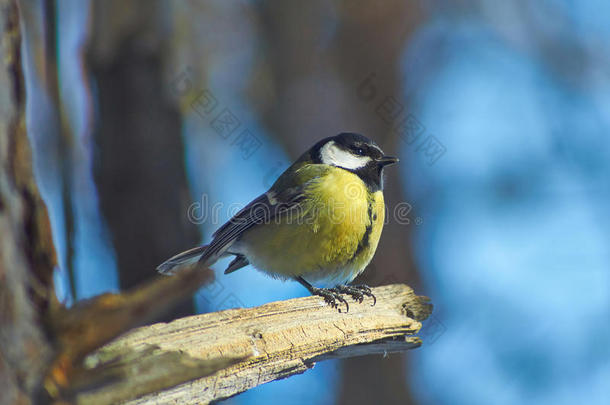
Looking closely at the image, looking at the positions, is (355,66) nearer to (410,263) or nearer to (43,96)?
(410,263)

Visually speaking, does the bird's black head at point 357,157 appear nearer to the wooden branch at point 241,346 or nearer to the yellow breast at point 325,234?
the yellow breast at point 325,234

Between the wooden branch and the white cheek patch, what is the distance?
4.05ft

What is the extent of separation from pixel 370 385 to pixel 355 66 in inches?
152

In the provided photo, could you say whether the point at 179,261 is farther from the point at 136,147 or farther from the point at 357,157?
the point at 357,157

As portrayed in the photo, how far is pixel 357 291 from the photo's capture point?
395cm

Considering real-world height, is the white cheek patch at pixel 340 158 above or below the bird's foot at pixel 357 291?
above

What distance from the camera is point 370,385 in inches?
255

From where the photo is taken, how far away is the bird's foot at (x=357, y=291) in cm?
376

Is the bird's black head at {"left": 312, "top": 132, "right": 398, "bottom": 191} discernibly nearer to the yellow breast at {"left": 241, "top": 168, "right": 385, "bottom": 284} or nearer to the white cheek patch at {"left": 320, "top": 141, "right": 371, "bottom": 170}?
the white cheek patch at {"left": 320, "top": 141, "right": 371, "bottom": 170}

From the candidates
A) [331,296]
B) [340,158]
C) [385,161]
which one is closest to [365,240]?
[331,296]

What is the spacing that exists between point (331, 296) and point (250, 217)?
3.06 feet

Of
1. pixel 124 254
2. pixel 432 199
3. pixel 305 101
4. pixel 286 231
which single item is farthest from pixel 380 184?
pixel 305 101

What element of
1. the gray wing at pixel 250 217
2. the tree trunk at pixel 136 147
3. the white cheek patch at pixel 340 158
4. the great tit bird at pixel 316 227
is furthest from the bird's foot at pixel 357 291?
the tree trunk at pixel 136 147

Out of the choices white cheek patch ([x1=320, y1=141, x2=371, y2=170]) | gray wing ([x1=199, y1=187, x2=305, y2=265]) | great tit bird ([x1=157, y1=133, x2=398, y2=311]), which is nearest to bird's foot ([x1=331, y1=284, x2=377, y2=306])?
great tit bird ([x1=157, y1=133, x2=398, y2=311])
